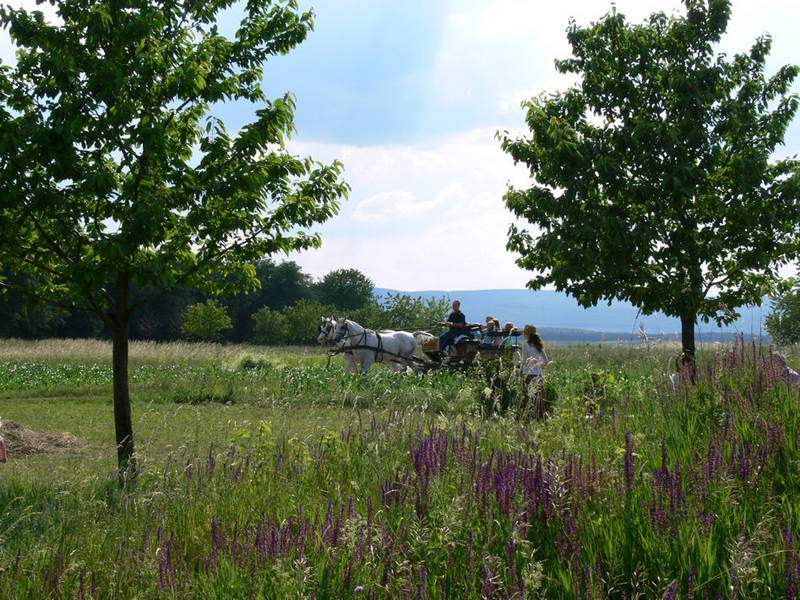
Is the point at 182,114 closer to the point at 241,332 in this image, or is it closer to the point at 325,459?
the point at 325,459

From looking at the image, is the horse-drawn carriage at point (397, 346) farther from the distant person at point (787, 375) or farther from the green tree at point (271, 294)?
the green tree at point (271, 294)

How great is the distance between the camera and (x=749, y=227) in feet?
56.2

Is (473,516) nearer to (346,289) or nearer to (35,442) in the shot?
(35,442)

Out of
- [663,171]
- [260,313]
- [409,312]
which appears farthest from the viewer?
[260,313]

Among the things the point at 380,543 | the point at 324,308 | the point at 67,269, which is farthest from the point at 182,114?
the point at 324,308

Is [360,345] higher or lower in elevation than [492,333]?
lower

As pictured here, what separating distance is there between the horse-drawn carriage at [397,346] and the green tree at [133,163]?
31.2 feet

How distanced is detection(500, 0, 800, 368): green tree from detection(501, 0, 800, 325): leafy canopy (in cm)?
4

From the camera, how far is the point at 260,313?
53.5 metres

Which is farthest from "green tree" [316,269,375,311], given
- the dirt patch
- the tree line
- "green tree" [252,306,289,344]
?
the dirt patch

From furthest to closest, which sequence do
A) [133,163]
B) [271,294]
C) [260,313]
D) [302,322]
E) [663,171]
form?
[271,294]
[260,313]
[302,322]
[663,171]
[133,163]

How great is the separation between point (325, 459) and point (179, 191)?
3869 mm

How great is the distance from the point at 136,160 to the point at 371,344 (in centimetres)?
1195

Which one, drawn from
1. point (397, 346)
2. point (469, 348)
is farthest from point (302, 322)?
point (469, 348)
